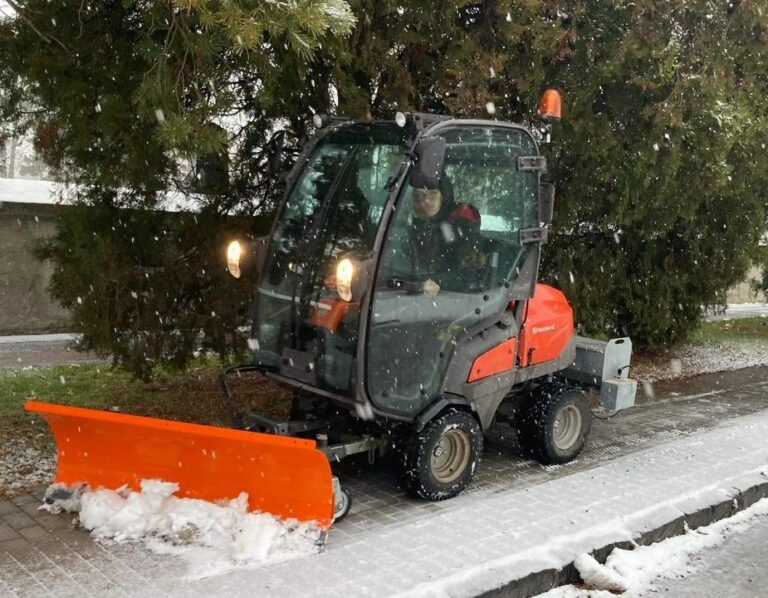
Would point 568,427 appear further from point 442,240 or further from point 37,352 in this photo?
point 37,352

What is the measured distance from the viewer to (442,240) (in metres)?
5.03

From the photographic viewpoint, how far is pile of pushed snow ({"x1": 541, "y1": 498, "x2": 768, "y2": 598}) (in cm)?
425

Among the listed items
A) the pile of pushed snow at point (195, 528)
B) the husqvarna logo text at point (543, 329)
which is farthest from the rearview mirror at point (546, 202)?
the pile of pushed snow at point (195, 528)

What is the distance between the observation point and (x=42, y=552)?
4.21 meters

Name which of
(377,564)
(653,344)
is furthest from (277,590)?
(653,344)

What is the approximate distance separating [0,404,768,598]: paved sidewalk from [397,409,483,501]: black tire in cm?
11

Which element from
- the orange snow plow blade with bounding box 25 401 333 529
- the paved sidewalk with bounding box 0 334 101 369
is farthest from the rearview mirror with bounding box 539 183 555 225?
the paved sidewalk with bounding box 0 334 101 369

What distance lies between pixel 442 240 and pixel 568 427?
80.9 inches

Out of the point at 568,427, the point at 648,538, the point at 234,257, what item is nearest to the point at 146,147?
the point at 234,257

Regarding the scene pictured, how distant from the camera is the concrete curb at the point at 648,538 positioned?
4.06 meters

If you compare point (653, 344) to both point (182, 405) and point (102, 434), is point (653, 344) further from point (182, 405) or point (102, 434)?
point (102, 434)

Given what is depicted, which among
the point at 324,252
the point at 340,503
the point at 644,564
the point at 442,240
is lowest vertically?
the point at 644,564

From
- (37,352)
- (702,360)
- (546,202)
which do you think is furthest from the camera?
(702,360)

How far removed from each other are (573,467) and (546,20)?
3773 mm
